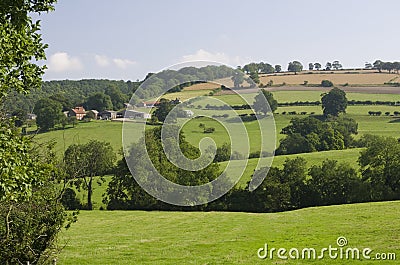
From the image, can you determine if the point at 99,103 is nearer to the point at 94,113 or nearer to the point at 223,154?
the point at 94,113

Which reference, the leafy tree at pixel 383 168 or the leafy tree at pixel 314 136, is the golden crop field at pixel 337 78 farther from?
the leafy tree at pixel 383 168

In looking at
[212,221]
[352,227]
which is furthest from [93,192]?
[352,227]

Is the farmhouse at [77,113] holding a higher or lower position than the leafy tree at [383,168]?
higher

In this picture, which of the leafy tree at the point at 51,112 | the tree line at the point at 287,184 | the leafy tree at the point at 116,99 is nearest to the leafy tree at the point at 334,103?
the tree line at the point at 287,184

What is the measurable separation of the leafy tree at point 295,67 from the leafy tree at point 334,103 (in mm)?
40178

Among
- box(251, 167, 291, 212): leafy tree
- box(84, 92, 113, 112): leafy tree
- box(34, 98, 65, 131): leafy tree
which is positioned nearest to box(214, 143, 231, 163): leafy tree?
box(251, 167, 291, 212): leafy tree

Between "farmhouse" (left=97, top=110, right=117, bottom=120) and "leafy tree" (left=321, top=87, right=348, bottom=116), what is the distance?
1697 inches

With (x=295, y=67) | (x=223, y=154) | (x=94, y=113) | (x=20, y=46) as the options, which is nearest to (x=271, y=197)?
(x=223, y=154)

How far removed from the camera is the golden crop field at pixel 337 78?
116m

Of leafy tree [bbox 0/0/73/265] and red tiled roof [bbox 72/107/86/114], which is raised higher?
red tiled roof [bbox 72/107/86/114]

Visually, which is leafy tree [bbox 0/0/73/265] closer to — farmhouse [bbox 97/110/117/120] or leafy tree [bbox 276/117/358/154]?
leafy tree [bbox 276/117/358/154]

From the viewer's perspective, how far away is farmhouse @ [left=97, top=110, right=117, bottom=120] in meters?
95.6

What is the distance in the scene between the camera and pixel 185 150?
51938 mm

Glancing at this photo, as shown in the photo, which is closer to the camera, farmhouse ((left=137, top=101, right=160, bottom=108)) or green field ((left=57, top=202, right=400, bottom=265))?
green field ((left=57, top=202, right=400, bottom=265))
